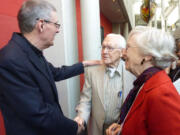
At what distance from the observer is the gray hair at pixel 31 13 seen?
1.26m

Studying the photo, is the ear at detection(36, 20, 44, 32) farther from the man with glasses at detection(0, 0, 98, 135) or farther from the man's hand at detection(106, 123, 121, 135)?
the man's hand at detection(106, 123, 121, 135)

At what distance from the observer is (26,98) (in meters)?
1.13

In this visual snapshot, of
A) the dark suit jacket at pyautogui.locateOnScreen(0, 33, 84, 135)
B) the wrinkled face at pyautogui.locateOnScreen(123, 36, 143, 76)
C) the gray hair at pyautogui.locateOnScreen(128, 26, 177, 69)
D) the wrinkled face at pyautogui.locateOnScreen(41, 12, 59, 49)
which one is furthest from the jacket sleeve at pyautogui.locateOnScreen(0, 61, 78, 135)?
the gray hair at pyautogui.locateOnScreen(128, 26, 177, 69)

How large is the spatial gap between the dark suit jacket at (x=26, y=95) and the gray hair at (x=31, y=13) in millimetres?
100

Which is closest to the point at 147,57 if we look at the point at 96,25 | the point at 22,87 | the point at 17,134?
the point at 22,87

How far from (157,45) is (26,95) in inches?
34.4

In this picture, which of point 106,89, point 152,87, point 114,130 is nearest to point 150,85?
point 152,87

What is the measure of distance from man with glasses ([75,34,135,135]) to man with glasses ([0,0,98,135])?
0.39m

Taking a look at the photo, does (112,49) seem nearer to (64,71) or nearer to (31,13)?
(64,71)

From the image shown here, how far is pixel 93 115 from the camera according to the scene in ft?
5.91

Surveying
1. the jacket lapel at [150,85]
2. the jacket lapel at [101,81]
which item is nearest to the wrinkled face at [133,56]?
the jacket lapel at [150,85]

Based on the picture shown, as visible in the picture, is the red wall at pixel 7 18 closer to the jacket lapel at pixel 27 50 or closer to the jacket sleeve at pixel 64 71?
the jacket sleeve at pixel 64 71

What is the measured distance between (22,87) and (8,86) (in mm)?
83

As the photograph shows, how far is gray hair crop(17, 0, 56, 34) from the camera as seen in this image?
1.26 metres
